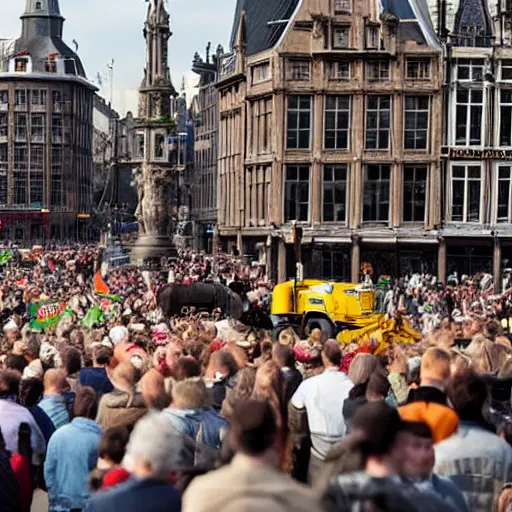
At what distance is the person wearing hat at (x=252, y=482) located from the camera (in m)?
5.54

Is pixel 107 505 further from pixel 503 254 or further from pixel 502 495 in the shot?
pixel 503 254

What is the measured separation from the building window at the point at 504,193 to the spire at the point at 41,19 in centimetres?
7157

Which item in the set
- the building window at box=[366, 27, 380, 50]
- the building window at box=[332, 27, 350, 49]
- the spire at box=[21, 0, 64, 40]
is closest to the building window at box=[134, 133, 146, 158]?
the building window at box=[332, 27, 350, 49]

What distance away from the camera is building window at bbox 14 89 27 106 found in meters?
112

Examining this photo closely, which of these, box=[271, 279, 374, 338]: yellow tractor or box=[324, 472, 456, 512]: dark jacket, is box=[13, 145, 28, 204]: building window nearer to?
box=[271, 279, 374, 338]: yellow tractor

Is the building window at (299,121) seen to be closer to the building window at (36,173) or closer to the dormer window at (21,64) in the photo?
the building window at (36,173)

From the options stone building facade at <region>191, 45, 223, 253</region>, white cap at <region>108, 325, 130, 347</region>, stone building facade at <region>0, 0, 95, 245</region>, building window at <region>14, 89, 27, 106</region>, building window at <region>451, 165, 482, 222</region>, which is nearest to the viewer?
white cap at <region>108, 325, 130, 347</region>

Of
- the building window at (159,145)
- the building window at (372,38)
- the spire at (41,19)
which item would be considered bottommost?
the building window at (159,145)

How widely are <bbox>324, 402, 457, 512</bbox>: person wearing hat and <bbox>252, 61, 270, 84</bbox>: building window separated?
46577 millimetres

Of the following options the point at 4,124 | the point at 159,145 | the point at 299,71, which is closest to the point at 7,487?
the point at 299,71

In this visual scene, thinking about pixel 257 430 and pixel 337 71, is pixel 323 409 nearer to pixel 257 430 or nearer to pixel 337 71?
pixel 257 430

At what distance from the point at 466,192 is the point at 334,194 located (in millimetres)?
4645

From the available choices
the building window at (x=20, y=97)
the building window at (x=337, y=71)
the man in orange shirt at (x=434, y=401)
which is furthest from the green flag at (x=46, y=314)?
the building window at (x=20, y=97)

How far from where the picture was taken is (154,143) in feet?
180
